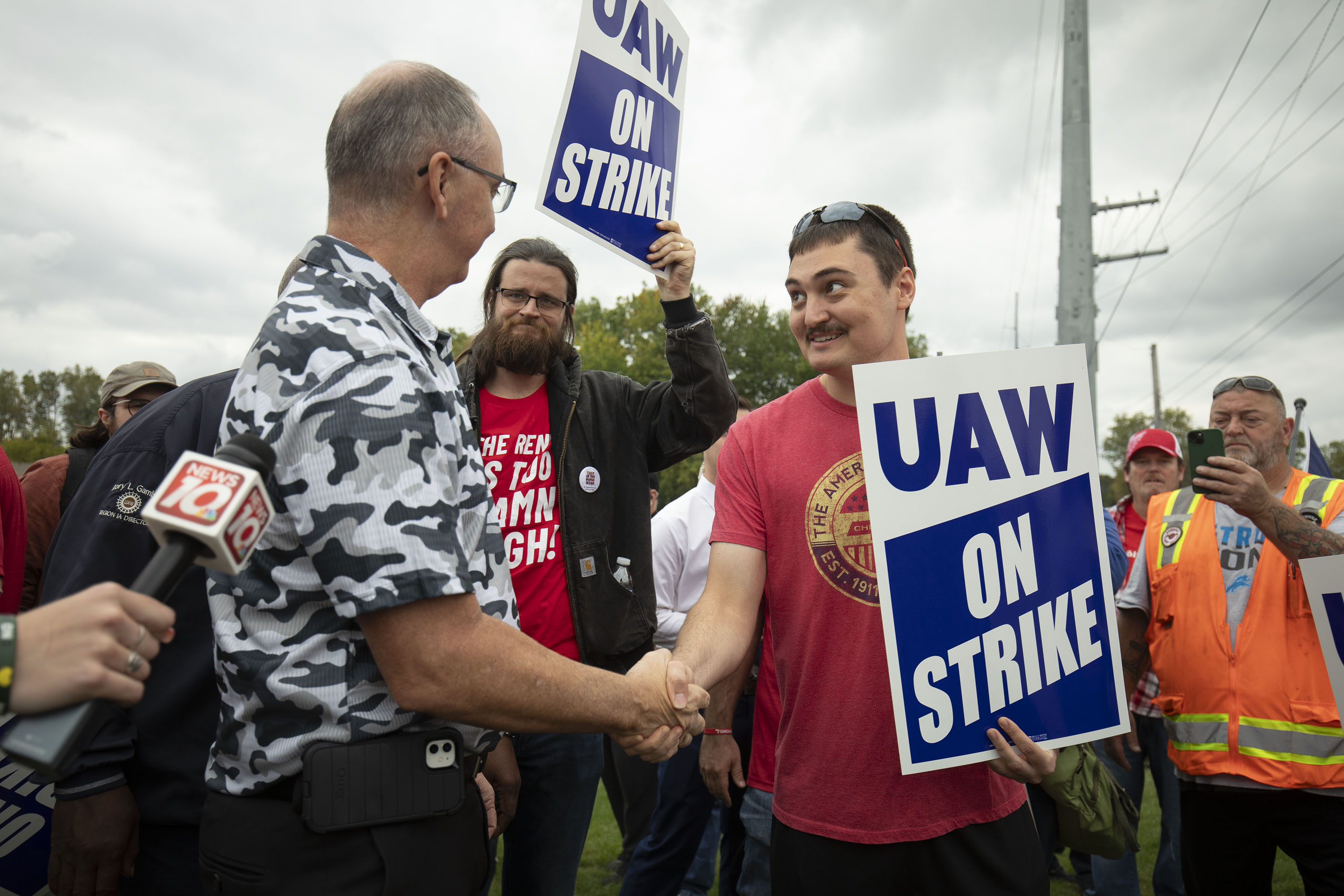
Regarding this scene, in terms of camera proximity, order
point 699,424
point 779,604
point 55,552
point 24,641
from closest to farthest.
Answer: point 24,641
point 55,552
point 779,604
point 699,424

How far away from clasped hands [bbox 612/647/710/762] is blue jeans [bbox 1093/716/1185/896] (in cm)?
295

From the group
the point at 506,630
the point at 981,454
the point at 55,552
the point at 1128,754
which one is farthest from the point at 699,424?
the point at 1128,754

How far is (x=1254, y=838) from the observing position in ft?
10.6

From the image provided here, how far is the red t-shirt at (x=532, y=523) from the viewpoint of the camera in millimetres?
3047

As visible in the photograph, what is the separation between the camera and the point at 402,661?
1449 millimetres

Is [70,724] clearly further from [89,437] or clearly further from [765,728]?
[89,437]

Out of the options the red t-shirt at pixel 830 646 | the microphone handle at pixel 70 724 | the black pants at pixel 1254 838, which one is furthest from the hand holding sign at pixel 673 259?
the black pants at pixel 1254 838

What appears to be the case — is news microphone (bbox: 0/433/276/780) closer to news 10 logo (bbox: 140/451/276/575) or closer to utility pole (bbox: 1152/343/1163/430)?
news 10 logo (bbox: 140/451/276/575)

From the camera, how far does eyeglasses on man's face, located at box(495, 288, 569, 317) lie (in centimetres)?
338

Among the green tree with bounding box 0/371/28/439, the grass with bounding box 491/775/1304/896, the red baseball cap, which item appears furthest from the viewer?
the green tree with bounding box 0/371/28/439

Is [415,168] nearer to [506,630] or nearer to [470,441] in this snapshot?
[470,441]

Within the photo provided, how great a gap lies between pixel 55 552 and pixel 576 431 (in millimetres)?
1672

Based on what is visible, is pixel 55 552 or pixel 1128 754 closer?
pixel 55 552

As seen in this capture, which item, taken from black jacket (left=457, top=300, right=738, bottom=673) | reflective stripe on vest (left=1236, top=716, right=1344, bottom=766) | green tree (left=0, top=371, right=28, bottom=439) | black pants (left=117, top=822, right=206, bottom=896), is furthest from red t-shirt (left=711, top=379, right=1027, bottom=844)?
green tree (left=0, top=371, right=28, bottom=439)
